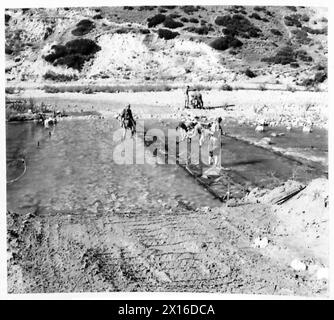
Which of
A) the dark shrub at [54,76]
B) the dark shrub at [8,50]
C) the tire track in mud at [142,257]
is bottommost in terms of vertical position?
the tire track in mud at [142,257]

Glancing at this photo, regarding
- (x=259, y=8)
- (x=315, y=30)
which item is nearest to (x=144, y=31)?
(x=259, y=8)

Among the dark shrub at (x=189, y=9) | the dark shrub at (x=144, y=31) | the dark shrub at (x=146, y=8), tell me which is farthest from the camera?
the dark shrub at (x=144, y=31)

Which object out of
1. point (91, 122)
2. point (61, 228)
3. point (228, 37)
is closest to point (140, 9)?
point (228, 37)

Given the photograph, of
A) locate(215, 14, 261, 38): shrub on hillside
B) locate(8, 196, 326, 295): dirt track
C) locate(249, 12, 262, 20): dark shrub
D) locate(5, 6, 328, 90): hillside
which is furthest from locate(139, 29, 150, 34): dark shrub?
locate(8, 196, 326, 295): dirt track

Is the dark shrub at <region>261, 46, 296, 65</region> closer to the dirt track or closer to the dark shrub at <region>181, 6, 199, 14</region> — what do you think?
the dark shrub at <region>181, 6, 199, 14</region>

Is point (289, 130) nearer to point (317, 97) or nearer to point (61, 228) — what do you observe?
point (317, 97)

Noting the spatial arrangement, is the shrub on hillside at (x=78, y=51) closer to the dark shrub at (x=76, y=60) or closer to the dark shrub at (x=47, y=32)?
the dark shrub at (x=76, y=60)

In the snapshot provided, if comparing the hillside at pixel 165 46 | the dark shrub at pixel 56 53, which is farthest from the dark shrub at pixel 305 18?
the dark shrub at pixel 56 53
